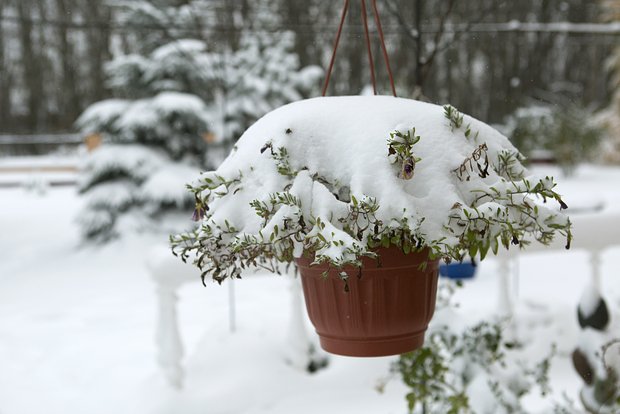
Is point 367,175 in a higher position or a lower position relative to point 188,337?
higher

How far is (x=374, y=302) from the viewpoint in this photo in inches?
44.9

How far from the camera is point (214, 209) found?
114cm

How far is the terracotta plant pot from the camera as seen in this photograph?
3.70ft

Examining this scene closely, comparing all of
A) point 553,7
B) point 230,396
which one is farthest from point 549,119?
point 230,396

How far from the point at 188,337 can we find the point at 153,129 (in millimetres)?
3117

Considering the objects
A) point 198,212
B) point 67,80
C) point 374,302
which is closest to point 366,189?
point 374,302

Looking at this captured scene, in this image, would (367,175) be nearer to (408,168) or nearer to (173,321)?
(408,168)

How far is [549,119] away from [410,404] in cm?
989

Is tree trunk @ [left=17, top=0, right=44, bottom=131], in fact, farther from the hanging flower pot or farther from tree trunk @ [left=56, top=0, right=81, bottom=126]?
the hanging flower pot

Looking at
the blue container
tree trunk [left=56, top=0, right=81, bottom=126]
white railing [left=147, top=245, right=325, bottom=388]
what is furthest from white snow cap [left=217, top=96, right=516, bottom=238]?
tree trunk [left=56, top=0, right=81, bottom=126]

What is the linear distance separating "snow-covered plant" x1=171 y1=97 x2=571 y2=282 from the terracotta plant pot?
6 cm

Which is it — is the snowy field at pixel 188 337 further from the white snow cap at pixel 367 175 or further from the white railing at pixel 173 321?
the white snow cap at pixel 367 175

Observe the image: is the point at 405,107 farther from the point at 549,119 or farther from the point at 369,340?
the point at 549,119

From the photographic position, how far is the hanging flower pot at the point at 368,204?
102cm
